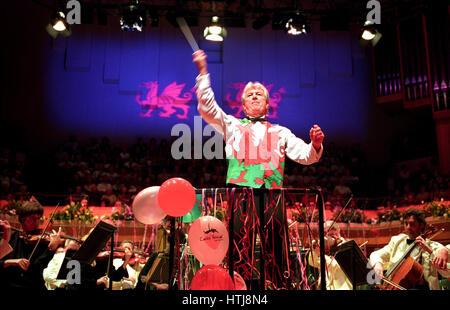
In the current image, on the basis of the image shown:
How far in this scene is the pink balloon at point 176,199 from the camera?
9.54 ft

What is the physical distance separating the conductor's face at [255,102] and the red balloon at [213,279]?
1.21 meters

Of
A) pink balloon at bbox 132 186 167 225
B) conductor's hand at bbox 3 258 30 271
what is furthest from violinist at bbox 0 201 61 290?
pink balloon at bbox 132 186 167 225

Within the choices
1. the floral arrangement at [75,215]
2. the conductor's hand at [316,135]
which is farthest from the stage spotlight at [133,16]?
the conductor's hand at [316,135]

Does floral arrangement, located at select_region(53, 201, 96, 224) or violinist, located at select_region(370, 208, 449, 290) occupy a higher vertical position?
floral arrangement, located at select_region(53, 201, 96, 224)

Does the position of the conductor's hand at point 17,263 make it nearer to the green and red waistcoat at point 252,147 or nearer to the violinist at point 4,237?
the violinist at point 4,237

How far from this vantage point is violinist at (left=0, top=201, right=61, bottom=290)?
11.6ft

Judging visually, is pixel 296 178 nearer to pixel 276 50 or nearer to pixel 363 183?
pixel 363 183

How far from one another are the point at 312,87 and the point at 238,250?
1058 centimetres

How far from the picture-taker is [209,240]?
2.80m

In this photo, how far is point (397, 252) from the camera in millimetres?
4512

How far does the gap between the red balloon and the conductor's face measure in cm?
121

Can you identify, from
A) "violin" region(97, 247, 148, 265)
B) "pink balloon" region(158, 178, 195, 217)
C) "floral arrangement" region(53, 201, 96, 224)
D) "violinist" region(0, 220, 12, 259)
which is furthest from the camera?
"floral arrangement" region(53, 201, 96, 224)

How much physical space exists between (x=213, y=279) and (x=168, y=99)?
10.4 metres

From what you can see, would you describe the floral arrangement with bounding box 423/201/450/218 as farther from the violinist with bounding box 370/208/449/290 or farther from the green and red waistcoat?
the green and red waistcoat
